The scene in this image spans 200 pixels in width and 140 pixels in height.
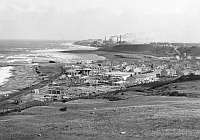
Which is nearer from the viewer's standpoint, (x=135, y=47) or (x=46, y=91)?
(x=46, y=91)

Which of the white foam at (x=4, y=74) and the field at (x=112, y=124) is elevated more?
the field at (x=112, y=124)

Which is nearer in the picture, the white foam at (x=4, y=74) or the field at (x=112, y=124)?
the field at (x=112, y=124)

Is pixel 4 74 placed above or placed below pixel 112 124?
below

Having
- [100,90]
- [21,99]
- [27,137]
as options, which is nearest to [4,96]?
[21,99]

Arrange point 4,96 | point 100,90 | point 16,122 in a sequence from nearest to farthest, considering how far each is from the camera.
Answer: point 16,122 < point 4,96 < point 100,90

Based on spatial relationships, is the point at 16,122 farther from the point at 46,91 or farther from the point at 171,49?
the point at 171,49
